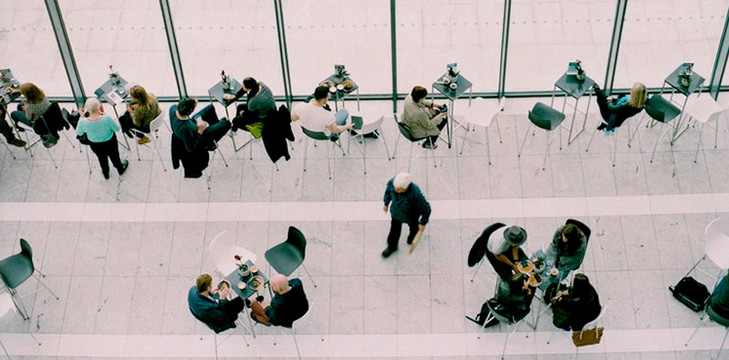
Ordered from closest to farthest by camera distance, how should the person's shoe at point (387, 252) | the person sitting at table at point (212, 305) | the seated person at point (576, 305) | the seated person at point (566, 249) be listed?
the seated person at point (576, 305) → the person sitting at table at point (212, 305) → the seated person at point (566, 249) → the person's shoe at point (387, 252)

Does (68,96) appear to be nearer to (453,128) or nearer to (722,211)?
(453,128)

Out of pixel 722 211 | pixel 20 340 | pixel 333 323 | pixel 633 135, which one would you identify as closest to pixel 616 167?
pixel 633 135

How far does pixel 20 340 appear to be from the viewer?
10.2 meters

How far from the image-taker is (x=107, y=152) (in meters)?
11.1

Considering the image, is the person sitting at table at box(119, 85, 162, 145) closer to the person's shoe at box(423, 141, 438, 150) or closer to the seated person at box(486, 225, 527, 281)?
the person's shoe at box(423, 141, 438, 150)

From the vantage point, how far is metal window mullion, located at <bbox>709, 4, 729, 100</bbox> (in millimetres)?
11656

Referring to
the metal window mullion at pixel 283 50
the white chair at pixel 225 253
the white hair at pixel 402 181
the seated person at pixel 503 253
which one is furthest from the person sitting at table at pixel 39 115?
the seated person at pixel 503 253

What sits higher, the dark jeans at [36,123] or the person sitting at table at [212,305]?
the dark jeans at [36,123]

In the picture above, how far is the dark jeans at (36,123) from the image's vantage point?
11.0 m

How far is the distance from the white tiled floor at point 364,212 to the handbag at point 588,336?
58cm

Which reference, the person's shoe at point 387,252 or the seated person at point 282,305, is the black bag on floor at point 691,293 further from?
the seated person at point 282,305

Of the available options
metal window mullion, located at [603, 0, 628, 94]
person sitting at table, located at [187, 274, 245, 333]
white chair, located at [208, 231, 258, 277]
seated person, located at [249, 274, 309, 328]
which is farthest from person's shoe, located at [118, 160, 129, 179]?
metal window mullion, located at [603, 0, 628, 94]

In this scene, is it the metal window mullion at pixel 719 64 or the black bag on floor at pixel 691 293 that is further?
the metal window mullion at pixel 719 64

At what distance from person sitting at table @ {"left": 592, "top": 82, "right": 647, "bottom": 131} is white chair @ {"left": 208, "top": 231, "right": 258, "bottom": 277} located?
15.1 feet
